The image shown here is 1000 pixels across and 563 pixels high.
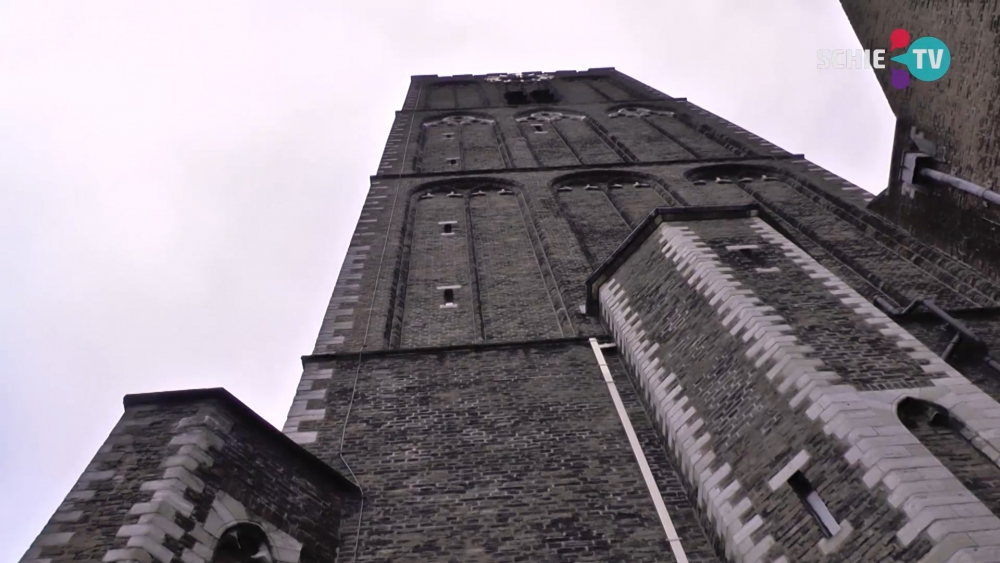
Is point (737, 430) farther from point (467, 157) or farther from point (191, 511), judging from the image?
point (467, 157)

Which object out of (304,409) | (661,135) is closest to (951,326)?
(304,409)

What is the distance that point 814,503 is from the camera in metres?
6.14

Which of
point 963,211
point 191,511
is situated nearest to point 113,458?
point 191,511

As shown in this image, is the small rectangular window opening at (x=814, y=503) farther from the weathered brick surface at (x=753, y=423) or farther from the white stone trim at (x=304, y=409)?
the white stone trim at (x=304, y=409)

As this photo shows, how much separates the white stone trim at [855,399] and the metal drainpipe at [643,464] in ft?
4.37

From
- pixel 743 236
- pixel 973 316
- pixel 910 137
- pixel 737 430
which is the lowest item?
pixel 737 430

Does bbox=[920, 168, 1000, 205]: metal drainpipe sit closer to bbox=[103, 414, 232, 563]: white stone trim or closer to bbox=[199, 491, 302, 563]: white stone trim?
bbox=[199, 491, 302, 563]: white stone trim

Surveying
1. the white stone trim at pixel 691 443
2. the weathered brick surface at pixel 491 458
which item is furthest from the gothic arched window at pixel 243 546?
the white stone trim at pixel 691 443

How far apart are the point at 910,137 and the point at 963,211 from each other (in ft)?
4.21

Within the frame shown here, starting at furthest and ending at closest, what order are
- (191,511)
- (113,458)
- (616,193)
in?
(616,193) < (113,458) < (191,511)

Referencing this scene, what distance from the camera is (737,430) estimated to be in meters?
7.20

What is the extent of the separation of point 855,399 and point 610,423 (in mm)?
2643

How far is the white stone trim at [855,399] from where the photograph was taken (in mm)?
5383

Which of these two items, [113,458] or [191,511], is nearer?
[191,511]
